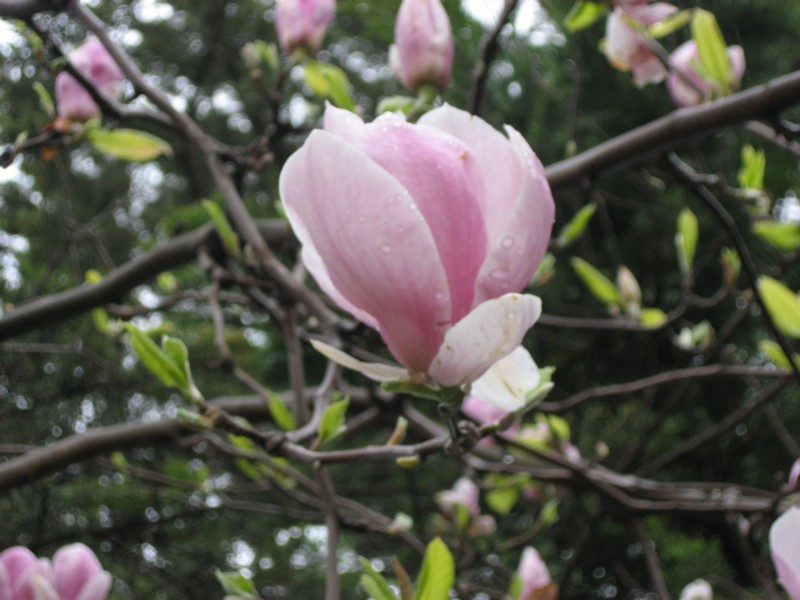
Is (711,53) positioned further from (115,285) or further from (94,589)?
(115,285)

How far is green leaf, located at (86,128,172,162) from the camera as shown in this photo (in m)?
0.85

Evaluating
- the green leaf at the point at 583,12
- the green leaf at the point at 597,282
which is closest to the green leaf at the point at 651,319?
the green leaf at the point at 597,282

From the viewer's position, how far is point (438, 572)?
381mm

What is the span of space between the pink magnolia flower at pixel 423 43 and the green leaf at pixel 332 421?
0.86 feet

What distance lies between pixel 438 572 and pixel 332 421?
0.11 meters

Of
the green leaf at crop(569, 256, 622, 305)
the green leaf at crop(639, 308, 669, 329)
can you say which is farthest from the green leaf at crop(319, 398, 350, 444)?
the green leaf at crop(639, 308, 669, 329)

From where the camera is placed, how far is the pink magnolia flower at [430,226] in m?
0.28

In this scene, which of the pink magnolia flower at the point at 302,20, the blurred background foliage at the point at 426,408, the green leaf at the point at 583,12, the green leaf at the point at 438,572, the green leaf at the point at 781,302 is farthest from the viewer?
the blurred background foliage at the point at 426,408

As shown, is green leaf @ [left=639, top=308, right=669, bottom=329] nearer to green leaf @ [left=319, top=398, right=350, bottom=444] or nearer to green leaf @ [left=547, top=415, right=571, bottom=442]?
green leaf @ [left=547, top=415, right=571, bottom=442]

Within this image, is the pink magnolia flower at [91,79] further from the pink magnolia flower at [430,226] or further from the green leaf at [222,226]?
the pink magnolia flower at [430,226]

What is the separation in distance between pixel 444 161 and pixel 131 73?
1.97 ft

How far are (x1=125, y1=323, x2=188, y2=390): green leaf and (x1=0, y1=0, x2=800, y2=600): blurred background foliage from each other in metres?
0.65

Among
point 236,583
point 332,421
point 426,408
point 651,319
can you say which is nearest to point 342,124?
point 332,421

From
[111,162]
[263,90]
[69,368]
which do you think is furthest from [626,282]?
[111,162]
